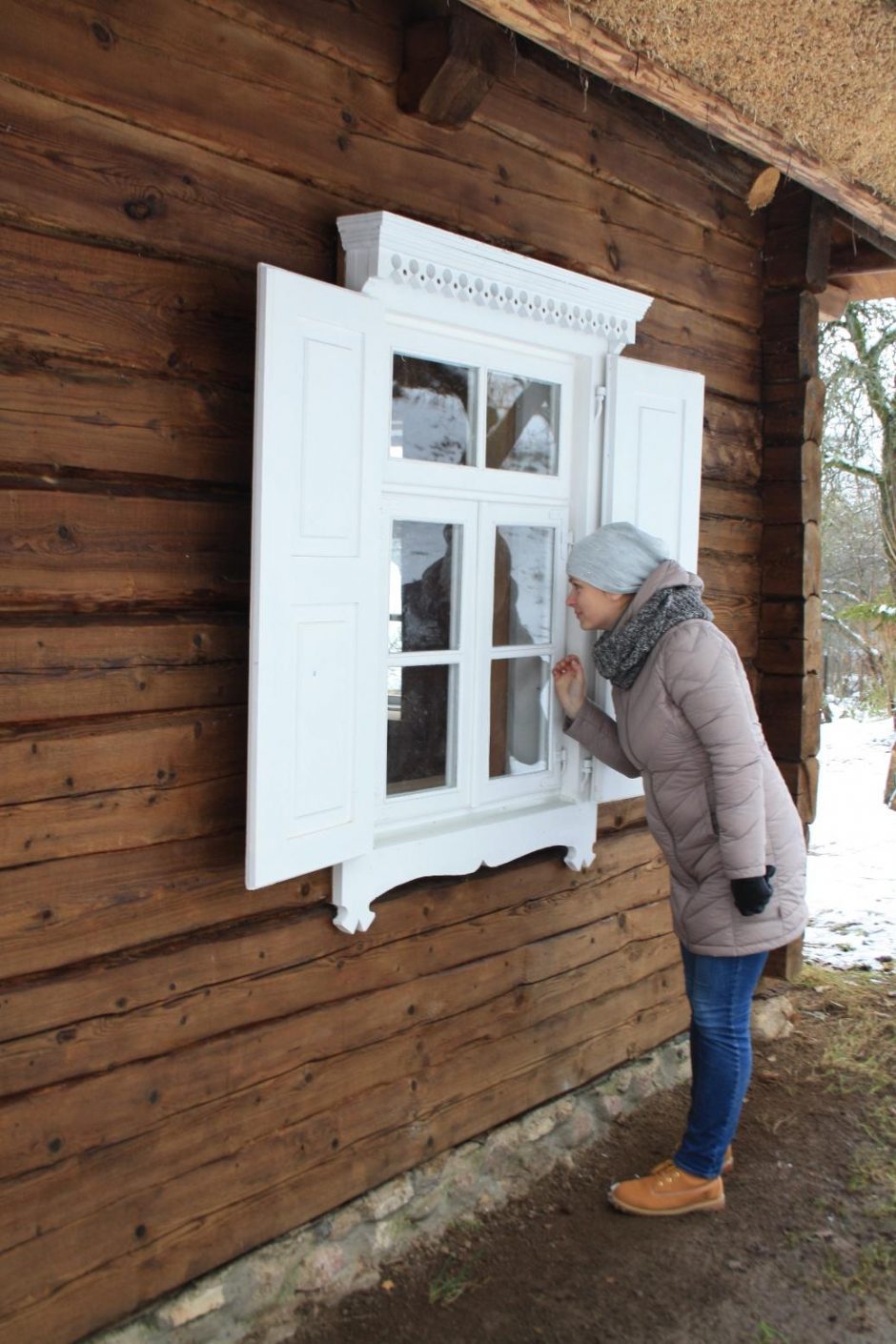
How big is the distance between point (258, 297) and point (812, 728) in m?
3.10

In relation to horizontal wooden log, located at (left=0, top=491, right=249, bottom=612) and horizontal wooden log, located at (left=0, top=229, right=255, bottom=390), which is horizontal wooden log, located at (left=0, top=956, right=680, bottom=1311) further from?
horizontal wooden log, located at (left=0, top=229, right=255, bottom=390)

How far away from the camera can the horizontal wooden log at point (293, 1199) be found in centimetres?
252

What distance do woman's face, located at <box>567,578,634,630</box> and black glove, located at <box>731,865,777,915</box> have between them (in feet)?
2.55

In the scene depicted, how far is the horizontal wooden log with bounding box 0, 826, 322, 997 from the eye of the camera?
2381 millimetres

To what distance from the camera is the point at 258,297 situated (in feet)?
8.24

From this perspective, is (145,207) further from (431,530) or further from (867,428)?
(867,428)

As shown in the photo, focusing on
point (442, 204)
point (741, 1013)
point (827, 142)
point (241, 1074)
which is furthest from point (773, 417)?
point (241, 1074)

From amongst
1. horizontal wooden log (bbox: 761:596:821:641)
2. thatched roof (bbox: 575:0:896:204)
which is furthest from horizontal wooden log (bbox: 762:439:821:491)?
thatched roof (bbox: 575:0:896:204)

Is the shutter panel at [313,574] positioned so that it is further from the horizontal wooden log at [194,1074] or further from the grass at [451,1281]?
the grass at [451,1281]

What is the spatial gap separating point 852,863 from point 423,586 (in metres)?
5.31

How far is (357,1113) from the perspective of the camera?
3.15 m

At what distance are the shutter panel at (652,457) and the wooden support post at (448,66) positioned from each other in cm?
91

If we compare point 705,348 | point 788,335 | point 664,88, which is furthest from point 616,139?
point 788,335

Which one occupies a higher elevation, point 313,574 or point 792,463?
point 792,463
